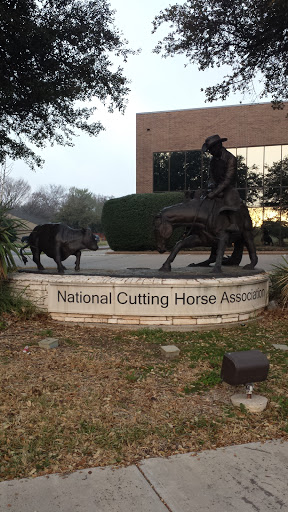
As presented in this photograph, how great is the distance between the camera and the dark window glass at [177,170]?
93.9ft

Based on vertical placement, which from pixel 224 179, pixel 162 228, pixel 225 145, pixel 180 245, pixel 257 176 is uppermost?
pixel 225 145

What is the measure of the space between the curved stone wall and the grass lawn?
519 millimetres

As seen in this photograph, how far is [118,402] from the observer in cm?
355

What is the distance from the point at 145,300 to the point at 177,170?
2380cm

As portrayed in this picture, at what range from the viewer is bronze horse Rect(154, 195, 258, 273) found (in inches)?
267

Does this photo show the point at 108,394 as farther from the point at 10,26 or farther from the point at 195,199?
the point at 10,26

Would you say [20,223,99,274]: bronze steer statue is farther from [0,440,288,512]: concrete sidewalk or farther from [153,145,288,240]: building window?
Answer: [153,145,288,240]: building window

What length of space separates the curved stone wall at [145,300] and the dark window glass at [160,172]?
76.1ft

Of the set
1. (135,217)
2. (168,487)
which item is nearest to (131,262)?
(135,217)

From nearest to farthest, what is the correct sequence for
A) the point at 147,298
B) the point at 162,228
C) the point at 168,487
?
the point at 168,487 → the point at 147,298 → the point at 162,228

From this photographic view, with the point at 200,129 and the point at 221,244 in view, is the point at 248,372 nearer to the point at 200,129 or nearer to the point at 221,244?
the point at 221,244

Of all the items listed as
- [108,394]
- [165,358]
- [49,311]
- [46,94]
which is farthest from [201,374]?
[46,94]

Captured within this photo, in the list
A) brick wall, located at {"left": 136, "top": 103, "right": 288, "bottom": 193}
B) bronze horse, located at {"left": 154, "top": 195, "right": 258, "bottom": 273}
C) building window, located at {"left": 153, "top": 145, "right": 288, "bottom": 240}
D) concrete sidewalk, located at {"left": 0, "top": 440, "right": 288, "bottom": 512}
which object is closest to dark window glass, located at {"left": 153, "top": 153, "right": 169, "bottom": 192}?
brick wall, located at {"left": 136, "top": 103, "right": 288, "bottom": 193}

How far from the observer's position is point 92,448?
278 centimetres
